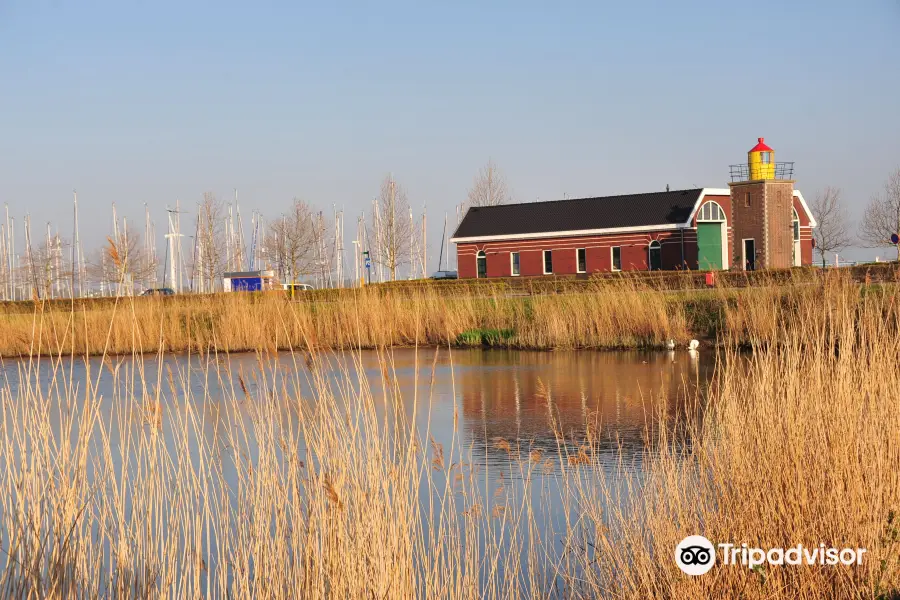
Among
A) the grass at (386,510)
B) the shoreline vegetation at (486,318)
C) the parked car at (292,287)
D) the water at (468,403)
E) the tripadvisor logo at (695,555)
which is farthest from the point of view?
the shoreline vegetation at (486,318)

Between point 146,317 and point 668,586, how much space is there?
44.1ft

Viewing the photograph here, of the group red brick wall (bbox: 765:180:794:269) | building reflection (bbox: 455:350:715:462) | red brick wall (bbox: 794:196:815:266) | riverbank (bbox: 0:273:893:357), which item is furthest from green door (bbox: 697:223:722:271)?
building reflection (bbox: 455:350:715:462)

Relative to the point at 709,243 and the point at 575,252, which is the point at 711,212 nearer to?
the point at 709,243

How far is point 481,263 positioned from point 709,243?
1001 cm

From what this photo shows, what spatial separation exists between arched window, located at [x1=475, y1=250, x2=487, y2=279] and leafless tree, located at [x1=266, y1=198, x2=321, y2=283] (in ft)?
38.6

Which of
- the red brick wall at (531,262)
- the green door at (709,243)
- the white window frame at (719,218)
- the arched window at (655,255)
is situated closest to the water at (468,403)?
the green door at (709,243)

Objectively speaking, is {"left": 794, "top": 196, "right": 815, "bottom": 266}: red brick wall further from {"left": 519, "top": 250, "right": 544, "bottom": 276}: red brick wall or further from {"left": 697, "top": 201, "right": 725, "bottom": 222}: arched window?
{"left": 519, "top": 250, "right": 544, "bottom": 276}: red brick wall

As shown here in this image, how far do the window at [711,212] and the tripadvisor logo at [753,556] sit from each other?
109 feet

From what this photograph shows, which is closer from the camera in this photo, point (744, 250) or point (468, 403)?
point (468, 403)

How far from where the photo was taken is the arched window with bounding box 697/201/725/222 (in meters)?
35.9

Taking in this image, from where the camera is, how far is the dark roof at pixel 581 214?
36.5m

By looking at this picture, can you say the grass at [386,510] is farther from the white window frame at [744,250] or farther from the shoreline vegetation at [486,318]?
the white window frame at [744,250]

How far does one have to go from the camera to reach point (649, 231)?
36469 millimetres

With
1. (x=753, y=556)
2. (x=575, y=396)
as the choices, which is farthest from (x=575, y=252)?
(x=753, y=556)
